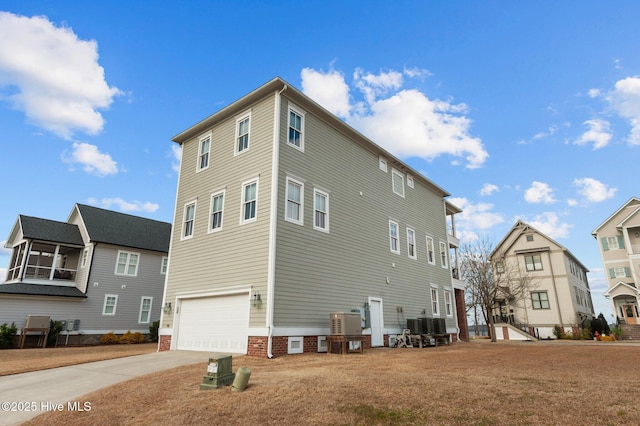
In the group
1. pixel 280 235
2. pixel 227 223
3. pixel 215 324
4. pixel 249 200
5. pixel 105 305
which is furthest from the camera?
pixel 105 305

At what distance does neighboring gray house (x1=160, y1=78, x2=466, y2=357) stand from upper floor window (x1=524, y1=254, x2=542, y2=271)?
2237 centimetres

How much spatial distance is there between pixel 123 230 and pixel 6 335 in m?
9.30

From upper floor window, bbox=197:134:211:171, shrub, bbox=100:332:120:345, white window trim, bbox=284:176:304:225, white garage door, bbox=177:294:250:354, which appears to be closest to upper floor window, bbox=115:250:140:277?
shrub, bbox=100:332:120:345

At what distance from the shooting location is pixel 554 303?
33062 millimetres

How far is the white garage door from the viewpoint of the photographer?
1267 cm

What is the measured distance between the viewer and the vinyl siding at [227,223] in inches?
503

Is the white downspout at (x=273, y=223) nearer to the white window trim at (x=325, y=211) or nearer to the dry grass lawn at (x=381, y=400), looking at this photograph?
the white window trim at (x=325, y=211)

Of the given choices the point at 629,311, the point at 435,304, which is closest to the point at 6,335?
the point at 435,304

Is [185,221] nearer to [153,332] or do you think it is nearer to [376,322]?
[376,322]

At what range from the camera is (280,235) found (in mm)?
12586

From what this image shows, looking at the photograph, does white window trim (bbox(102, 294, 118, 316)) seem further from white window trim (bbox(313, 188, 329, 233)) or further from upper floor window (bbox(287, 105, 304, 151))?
upper floor window (bbox(287, 105, 304, 151))

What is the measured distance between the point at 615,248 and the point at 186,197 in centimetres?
3807

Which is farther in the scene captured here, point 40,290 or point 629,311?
point 629,311

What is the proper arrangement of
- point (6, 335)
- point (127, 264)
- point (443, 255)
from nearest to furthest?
1. point (6, 335)
2. point (443, 255)
3. point (127, 264)
